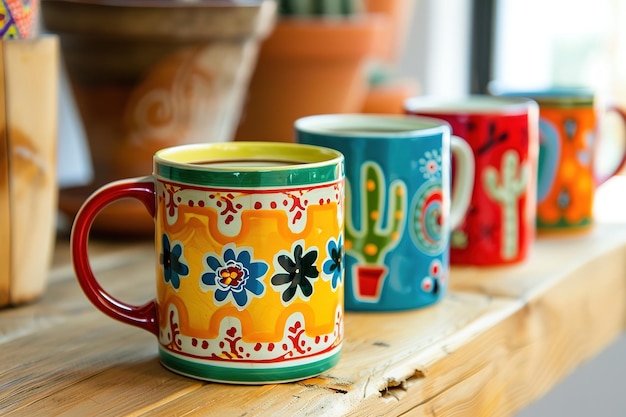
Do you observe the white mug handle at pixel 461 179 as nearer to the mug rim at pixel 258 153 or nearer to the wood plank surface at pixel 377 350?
the wood plank surface at pixel 377 350

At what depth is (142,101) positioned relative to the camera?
81 centimetres

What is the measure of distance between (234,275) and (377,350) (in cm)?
13

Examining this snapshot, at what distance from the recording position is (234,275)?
50 cm

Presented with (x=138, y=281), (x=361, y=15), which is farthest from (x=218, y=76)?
(x=361, y=15)

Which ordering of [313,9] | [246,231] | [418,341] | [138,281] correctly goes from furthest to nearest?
[313,9]
[138,281]
[418,341]
[246,231]

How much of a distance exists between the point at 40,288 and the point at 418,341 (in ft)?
0.92

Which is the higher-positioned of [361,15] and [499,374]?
[361,15]

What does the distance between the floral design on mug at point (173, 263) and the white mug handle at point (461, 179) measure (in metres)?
0.27

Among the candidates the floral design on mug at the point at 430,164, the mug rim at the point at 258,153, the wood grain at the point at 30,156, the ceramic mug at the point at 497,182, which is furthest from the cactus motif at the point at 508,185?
the wood grain at the point at 30,156

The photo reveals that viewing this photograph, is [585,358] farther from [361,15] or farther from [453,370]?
[361,15]

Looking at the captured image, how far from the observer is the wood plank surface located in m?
0.50

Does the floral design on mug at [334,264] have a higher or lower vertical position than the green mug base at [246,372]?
higher

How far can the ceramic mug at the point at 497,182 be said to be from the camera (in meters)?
0.74

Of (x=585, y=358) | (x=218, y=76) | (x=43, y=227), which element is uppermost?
(x=218, y=76)
